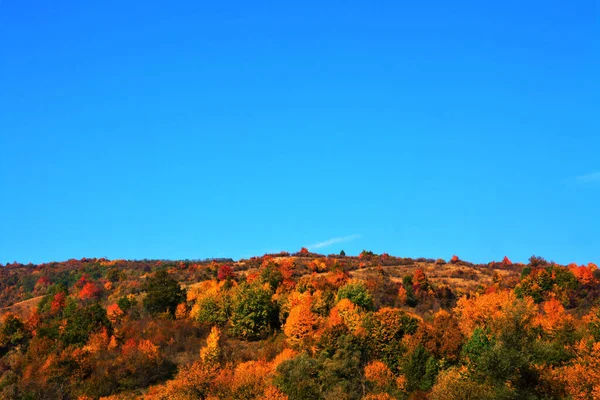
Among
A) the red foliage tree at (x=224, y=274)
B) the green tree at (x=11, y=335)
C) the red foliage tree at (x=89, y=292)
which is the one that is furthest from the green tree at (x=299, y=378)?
the red foliage tree at (x=89, y=292)

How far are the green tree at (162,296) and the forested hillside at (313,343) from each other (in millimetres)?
306

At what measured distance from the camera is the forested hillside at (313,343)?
246ft

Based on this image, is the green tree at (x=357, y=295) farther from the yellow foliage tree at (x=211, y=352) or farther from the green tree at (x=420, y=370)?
the green tree at (x=420, y=370)

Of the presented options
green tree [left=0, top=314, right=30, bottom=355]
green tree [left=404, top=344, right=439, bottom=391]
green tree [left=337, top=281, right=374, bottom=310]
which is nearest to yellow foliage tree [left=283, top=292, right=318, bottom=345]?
green tree [left=337, top=281, right=374, bottom=310]

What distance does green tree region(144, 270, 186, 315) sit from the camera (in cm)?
12243

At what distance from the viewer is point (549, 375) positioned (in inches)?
2753

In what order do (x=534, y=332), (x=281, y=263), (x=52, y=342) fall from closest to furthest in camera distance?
(x=534, y=332) < (x=52, y=342) < (x=281, y=263)

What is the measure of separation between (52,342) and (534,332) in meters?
83.5

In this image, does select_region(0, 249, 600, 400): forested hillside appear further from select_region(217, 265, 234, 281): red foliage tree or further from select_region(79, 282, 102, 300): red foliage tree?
select_region(79, 282, 102, 300): red foliage tree

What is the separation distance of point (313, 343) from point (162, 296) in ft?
130

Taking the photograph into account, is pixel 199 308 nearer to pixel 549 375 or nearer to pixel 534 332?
pixel 534 332

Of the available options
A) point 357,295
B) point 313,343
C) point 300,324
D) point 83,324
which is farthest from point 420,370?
point 83,324

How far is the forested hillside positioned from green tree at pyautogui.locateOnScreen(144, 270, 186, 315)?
1.00 feet

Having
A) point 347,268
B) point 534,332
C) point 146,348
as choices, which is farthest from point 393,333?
point 347,268
